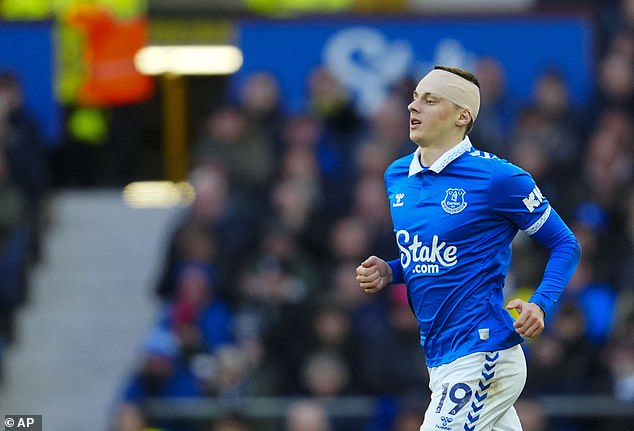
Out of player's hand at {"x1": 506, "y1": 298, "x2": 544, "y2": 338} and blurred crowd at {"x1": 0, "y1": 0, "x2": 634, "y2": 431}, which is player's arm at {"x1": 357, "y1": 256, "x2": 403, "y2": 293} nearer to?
player's hand at {"x1": 506, "y1": 298, "x2": 544, "y2": 338}

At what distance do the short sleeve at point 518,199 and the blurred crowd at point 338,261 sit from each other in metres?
4.44

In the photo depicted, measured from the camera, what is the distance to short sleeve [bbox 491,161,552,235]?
6.46 meters

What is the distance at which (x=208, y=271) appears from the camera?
12.5 m

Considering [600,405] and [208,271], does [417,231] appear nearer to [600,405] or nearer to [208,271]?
[600,405]

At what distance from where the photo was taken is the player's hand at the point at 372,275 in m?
6.55

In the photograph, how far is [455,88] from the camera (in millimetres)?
6605

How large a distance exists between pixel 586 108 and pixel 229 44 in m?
5.11

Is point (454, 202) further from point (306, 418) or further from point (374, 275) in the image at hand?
point (306, 418)

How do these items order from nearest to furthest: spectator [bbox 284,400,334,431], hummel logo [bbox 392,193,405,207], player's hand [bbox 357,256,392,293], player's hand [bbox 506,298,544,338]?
1. player's hand [bbox 506,298,544,338]
2. player's hand [bbox 357,256,392,293]
3. hummel logo [bbox 392,193,405,207]
4. spectator [bbox 284,400,334,431]

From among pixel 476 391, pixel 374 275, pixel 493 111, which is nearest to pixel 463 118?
pixel 374 275

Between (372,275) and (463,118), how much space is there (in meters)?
0.79

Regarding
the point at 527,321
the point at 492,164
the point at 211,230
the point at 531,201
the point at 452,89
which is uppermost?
the point at 211,230

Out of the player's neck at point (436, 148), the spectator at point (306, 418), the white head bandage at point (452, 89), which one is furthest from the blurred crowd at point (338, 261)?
the white head bandage at point (452, 89)

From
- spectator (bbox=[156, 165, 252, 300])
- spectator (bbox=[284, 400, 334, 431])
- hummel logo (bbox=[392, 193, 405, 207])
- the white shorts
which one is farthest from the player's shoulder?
spectator (bbox=[156, 165, 252, 300])
